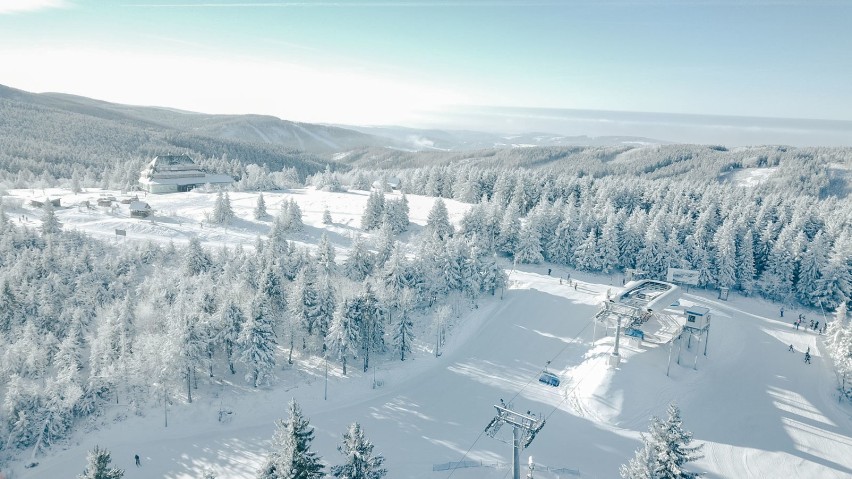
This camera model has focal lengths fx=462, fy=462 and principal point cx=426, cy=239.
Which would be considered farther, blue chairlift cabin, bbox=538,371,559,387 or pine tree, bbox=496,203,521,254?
pine tree, bbox=496,203,521,254

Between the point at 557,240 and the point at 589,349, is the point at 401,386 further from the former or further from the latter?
the point at 557,240

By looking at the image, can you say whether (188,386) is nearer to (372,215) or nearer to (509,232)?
(372,215)

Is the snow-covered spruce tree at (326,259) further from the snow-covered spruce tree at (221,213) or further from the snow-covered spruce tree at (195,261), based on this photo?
the snow-covered spruce tree at (221,213)

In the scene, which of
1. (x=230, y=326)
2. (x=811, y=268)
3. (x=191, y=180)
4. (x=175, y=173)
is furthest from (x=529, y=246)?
(x=175, y=173)

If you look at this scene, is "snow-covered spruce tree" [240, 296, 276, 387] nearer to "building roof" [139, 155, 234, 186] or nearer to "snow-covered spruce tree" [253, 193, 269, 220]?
"snow-covered spruce tree" [253, 193, 269, 220]

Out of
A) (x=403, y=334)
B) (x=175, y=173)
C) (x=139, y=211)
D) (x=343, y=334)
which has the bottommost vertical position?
(x=403, y=334)

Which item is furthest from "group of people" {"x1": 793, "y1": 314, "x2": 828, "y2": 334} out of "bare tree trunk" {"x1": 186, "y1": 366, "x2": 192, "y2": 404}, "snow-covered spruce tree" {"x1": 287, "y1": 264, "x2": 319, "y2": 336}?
"bare tree trunk" {"x1": 186, "y1": 366, "x2": 192, "y2": 404}
